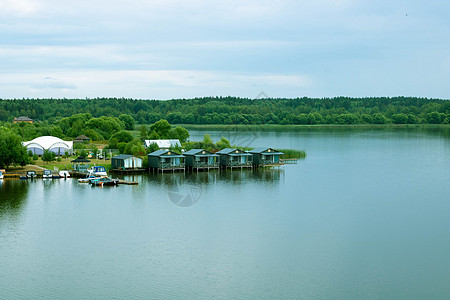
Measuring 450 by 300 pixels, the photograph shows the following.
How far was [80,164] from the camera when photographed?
172ft

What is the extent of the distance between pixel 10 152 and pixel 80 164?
6843 millimetres

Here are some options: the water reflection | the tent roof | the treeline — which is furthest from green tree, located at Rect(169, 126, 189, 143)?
the treeline

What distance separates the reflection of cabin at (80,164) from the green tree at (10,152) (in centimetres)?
460

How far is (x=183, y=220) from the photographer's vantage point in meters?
32.1

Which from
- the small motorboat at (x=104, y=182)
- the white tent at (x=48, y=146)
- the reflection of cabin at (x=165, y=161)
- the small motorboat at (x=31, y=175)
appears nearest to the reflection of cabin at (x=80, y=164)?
the small motorboat at (x=31, y=175)

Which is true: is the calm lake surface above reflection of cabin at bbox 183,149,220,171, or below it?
below

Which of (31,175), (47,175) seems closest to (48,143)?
(31,175)

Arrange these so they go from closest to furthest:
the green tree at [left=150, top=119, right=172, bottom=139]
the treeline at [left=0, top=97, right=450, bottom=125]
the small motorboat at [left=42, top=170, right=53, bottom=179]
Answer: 1. the small motorboat at [left=42, top=170, right=53, bottom=179]
2. the green tree at [left=150, top=119, right=172, bottom=139]
3. the treeline at [left=0, top=97, right=450, bottom=125]

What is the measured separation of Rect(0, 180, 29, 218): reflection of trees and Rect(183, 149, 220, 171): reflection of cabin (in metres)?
16.6

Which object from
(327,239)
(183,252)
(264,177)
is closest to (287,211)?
(327,239)

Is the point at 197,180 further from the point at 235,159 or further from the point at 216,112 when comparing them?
the point at 216,112

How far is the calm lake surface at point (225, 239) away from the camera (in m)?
21.5

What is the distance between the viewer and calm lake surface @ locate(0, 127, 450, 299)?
21469 millimetres

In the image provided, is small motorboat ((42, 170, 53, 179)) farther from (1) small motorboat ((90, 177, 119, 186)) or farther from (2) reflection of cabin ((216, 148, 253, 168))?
(2) reflection of cabin ((216, 148, 253, 168))
